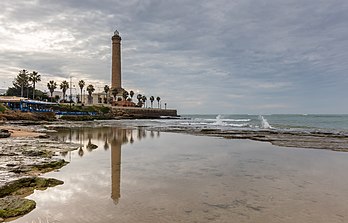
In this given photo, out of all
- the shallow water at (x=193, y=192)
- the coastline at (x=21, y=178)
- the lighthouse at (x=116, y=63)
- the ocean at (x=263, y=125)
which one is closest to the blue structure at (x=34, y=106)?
the ocean at (x=263, y=125)

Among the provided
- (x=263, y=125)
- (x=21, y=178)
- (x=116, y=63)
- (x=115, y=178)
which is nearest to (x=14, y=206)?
(x=21, y=178)

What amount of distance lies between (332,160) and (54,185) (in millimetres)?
15527

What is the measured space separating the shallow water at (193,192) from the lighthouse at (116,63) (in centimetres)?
11867

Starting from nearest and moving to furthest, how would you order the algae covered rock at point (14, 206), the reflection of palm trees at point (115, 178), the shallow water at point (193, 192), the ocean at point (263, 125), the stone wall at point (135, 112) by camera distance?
the algae covered rock at point (14, 206) → the shallow water at point (193, 192) → the reflection of palm trees at point (115, 178) → the ocean at point (263, 125) → the stone wall at point (135, 112)

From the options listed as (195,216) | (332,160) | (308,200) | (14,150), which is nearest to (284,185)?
(308,200)

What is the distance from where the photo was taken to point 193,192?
9680 millimetres

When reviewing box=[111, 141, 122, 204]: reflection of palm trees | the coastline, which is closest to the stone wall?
box=[111, 141, 122, 204]: reflection of palm trees

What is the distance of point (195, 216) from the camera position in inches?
291

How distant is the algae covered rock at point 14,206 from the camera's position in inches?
280

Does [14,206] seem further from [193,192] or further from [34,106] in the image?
[34,106]

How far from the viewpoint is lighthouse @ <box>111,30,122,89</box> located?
130 m

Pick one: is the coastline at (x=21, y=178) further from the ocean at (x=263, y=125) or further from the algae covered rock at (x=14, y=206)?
the ocean at (x=263, y=125)

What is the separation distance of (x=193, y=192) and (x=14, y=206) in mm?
5341

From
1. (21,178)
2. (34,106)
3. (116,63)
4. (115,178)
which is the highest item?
(116,63)
